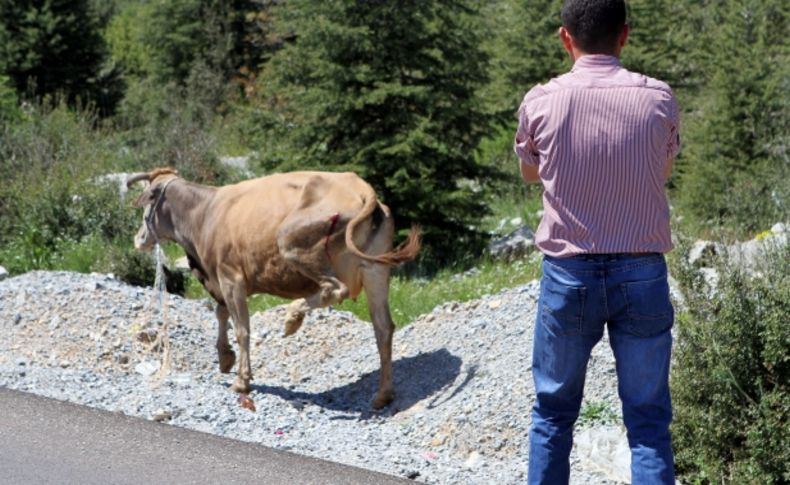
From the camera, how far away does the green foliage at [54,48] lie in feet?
83.4

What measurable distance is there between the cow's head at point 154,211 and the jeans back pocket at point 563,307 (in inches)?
238

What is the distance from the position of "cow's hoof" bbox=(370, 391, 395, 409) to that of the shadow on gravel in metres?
0.04

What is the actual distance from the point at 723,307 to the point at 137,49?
113 ft

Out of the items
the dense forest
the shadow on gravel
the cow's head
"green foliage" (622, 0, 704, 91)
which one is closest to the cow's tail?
the shadow on gravel

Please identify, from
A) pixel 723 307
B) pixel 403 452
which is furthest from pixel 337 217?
pixel 723 307

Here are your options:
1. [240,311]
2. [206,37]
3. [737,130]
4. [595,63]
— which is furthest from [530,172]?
[206,37]

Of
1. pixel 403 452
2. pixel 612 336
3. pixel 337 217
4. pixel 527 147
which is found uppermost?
→ pixel 527 147

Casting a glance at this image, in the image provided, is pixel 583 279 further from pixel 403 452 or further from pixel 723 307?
pixel 403 452

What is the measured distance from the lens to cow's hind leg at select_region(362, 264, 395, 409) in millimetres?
8875

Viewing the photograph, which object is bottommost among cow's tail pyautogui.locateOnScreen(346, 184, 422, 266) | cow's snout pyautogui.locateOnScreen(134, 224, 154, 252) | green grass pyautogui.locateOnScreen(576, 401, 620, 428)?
cow's snout pyautogui.locateOnScreen(134, 224, 154, 252)

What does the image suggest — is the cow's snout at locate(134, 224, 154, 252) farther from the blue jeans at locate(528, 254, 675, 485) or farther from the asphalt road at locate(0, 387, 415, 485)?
the blue jeans at locate(528, 254, 675, 485)

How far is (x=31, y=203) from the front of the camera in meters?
14.9

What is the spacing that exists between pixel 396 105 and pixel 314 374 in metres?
5.03

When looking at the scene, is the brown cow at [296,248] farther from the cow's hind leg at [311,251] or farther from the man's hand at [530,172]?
the man's hand at [530,172]
